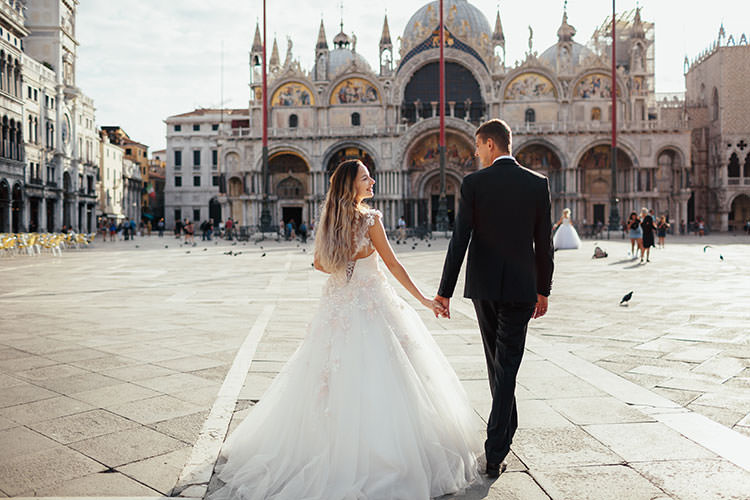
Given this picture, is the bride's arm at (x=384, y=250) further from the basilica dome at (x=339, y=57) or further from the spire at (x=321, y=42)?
the basilica dome at (x=339, y=57)

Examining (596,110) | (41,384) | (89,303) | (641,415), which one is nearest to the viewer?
(641,415)

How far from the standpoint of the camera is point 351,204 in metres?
3.56

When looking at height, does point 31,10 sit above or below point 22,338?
above

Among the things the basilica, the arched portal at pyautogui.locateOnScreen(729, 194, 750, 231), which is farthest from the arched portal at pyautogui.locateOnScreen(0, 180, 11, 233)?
the arched portal at pyautogui.locateOnScreen(729, 194, 750, 231)

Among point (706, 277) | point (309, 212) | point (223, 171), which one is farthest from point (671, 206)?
point (706, 277)

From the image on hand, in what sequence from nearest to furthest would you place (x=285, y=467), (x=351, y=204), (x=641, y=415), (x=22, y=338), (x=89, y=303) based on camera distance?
(x=285, y=467) → (x=351, y=204) → (x=641, y=415) → (x=22, y=338) → (x=89, y=303)

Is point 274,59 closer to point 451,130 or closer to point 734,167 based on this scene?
point 451,130

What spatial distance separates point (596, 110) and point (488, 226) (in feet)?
154

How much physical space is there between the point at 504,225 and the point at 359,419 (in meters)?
1.33

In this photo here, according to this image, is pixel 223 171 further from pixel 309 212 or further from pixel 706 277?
pixel 706 277

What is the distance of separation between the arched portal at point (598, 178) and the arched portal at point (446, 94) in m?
8.72

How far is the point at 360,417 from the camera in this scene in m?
3.25

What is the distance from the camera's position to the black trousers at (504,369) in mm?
3486

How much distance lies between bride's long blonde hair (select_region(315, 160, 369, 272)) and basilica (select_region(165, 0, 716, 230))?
4114 centimetres
